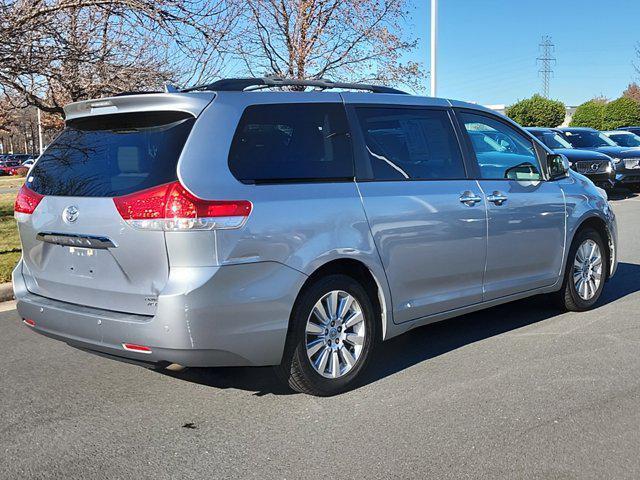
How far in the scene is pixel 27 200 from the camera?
14.2 ft

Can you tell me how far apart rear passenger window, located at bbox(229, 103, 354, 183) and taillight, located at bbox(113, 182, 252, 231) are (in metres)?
0.25

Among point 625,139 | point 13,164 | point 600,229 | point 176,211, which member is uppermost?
point 13,164

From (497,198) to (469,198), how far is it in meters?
0.35

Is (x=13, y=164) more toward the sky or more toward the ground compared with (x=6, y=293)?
more toward the sky

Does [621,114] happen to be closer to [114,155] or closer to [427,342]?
[427,342]

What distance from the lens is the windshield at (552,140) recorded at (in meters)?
A: 16.8

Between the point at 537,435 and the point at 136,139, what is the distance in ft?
9.18

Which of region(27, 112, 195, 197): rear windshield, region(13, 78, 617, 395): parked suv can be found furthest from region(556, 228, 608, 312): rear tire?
region(27, 112, 195, 197): rear windshield

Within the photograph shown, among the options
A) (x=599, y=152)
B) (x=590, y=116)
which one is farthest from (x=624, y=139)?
(x=590, y=116)

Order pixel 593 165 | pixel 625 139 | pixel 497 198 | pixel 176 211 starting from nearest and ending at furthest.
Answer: pixel 176 211, pixel 497 198, pixel 593 165, pixel 625 139

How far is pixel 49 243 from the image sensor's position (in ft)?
13.4

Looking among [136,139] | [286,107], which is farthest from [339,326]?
[136,139]

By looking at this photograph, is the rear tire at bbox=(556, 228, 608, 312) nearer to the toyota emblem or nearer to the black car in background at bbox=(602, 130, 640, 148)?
the toyota emblem

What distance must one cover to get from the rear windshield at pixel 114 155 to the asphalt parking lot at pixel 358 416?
1.33m
